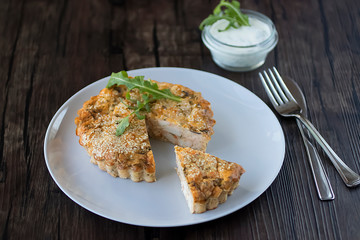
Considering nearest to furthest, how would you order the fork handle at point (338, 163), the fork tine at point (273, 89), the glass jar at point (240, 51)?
the fork handle at point (338, 163) < the fork tine at point (273, 89) < the glass jar at point (240, 51)

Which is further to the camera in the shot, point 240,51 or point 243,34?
point 243,34

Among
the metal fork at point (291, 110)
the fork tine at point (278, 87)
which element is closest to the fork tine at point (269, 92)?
the metal fork at point (291, 110)

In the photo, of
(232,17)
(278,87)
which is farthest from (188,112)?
(232,17)

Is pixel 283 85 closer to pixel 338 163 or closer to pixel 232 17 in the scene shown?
pixel 232 17

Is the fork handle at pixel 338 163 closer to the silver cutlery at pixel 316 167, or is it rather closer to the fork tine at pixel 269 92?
the silver cutlery at pixel 316 167

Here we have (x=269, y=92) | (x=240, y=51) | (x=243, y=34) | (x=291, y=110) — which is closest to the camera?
(x=291, y=110)

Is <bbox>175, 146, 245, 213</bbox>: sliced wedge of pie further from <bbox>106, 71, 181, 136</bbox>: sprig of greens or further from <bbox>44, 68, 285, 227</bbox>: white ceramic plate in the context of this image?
<bbox>106, 71, 181, 136</bbox>: sprig of greens

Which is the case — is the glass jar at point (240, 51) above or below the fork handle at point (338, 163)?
above
